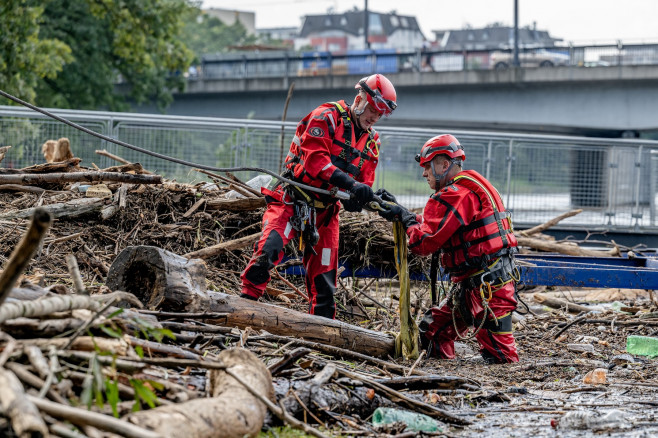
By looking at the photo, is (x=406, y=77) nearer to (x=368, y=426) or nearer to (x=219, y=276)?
(x=219, y=276)

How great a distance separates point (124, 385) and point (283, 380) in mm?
1285

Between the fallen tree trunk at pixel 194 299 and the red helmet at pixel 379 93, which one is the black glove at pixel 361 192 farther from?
the fallen tree trunk at pixel 194 299

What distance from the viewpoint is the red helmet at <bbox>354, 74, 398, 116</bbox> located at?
640cm

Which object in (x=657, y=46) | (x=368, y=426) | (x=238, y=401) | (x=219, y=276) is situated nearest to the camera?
(x=238, y=401)

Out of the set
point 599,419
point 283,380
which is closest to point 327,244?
point 283,380

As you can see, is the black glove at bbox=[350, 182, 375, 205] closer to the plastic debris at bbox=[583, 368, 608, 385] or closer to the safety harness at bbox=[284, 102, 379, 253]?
the safety harness at bbox=[284, 102, 379, 253]

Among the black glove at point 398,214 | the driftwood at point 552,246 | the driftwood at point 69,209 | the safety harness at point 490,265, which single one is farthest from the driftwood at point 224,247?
the driftwood at point 552,246

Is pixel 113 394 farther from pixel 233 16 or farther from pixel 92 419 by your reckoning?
pixel 233 16

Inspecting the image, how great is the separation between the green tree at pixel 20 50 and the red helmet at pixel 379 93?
37.4 feet

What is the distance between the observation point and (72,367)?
3.24 m

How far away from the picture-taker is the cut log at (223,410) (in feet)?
10.0

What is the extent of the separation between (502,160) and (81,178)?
317 inches

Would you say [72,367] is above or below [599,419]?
above

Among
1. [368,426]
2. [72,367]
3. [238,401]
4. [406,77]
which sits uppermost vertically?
[406,77]
